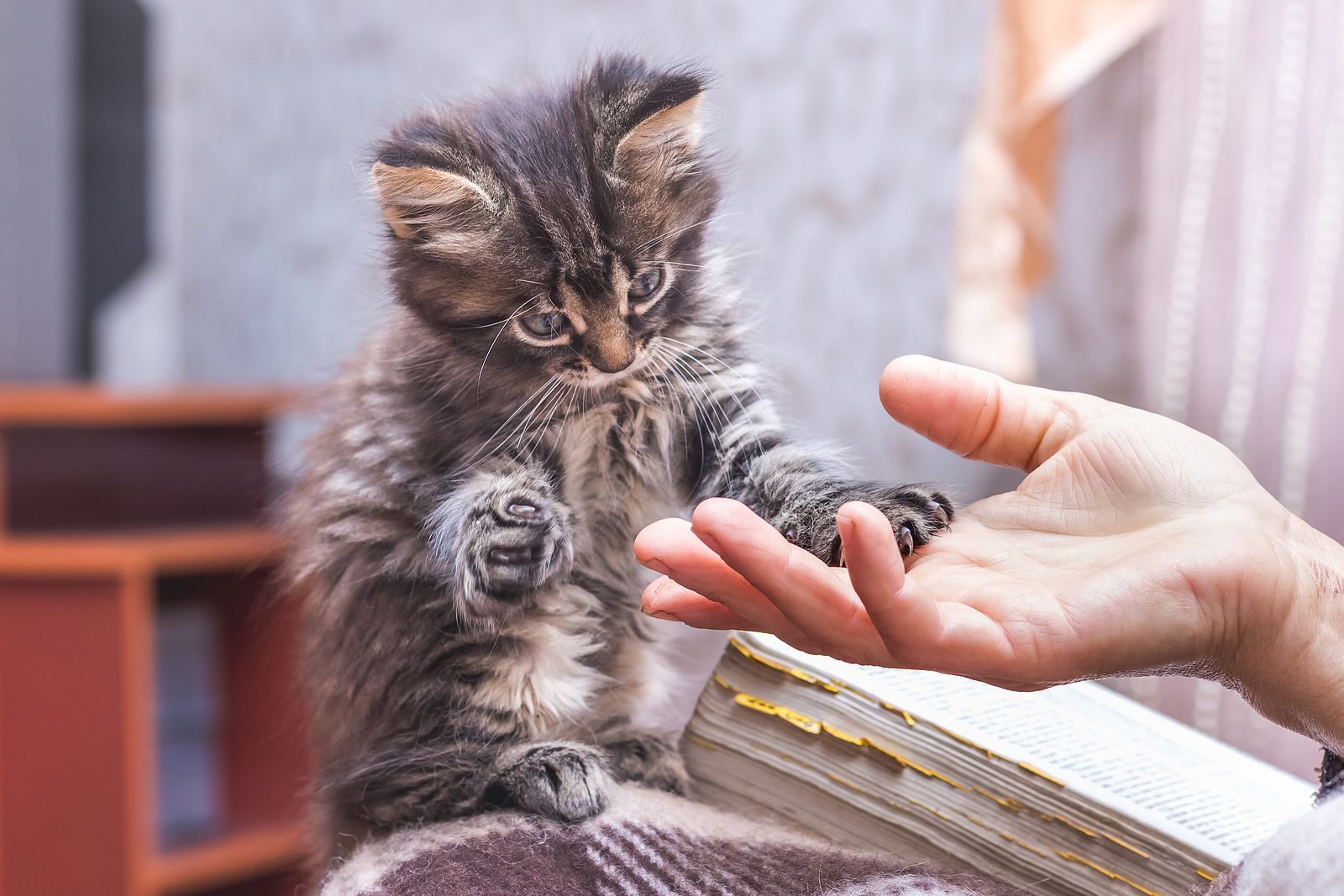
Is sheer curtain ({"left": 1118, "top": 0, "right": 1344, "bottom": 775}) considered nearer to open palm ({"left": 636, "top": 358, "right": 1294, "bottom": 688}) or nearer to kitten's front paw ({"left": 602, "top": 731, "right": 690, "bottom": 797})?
open palm ({"left": 636, "top": 358, "right": 1294, "bottom": 688})

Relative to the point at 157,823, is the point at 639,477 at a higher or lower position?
higher

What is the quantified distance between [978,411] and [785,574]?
0.31 m

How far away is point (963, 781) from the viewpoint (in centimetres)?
89

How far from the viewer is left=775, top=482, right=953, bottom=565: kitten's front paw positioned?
3.03 feet

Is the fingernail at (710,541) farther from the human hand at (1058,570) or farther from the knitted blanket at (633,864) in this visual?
the knitted blanket at (633,864)

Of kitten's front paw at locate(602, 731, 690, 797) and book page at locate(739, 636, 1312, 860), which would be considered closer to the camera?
book page at locate(739, 636, 1312, 860)

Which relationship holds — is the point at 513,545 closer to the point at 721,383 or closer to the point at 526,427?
the point at 526,427

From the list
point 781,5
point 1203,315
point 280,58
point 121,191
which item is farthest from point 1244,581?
point 280,58

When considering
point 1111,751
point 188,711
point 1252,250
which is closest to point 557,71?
point 1252,250

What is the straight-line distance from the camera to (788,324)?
2598 millimetres

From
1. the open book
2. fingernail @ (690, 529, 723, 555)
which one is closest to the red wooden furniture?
the open book

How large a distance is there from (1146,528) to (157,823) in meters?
1.93

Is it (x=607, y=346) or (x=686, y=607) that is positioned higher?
(x=607, y=346)

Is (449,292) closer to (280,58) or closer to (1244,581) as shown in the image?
(1244,581)
